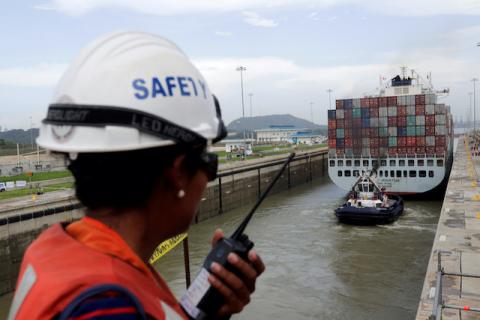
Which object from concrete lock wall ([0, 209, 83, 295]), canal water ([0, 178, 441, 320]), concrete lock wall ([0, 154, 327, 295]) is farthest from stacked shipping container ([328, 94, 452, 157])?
concrete lock wall ([0, 209, 83, 295])

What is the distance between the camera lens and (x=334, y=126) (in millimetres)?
36656

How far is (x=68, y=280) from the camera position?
911 mm

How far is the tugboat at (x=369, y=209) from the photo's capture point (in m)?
24.6

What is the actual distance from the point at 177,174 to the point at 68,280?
0.41 metres

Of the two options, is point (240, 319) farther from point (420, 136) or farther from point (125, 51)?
point (420, 136)

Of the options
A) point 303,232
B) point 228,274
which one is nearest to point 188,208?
point 228,274

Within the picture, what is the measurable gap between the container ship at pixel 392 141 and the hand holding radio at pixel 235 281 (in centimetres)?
3223

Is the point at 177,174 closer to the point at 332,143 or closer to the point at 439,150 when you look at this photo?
the point at 439,150

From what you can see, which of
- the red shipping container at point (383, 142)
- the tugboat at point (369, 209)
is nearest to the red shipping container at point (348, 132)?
the red shipping container at point (383, 142)

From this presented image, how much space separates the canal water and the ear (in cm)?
1269

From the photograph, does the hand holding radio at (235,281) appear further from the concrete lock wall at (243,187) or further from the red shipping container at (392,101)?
the red shipping container at (392,101)

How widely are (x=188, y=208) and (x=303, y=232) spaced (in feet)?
74.9

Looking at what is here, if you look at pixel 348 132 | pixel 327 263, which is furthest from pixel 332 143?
pixel 327 263

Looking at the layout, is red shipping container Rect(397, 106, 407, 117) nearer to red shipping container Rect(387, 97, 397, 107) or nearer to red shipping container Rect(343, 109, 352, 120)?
red shipping container Rect(387, 97, 397, 107)
